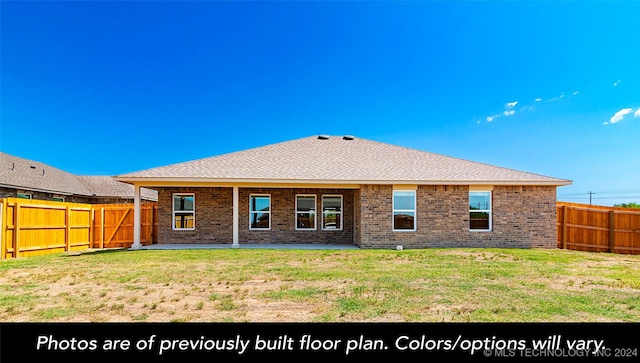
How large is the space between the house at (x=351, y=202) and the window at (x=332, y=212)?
5cm

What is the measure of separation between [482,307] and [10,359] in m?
6.07

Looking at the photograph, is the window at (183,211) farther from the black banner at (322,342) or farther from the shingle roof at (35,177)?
the black banner at (322,342)

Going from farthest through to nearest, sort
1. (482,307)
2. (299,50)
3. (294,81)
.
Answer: (294,81), (299,50), (482,307)

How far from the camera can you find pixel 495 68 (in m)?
20.0

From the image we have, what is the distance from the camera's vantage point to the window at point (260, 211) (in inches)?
613

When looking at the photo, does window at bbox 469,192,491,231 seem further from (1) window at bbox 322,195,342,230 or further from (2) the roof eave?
(1) window at bbox 322,195,342,230

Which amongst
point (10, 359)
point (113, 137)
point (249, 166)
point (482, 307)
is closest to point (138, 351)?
point (10, 359)

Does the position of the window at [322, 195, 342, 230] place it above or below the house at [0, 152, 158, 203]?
below

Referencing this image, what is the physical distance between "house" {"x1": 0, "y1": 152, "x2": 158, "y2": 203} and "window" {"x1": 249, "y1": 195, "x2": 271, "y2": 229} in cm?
1292

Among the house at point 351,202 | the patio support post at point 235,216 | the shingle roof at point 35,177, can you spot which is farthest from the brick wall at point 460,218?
the shingle roof at point 35,177

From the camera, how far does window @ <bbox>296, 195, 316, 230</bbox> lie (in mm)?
Result: 15688

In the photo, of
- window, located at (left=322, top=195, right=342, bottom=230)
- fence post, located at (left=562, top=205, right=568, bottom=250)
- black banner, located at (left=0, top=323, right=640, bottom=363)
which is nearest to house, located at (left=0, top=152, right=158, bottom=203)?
window, located at (left=322, top=195, right=342, bottom=230)

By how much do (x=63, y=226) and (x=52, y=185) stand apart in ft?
34.2

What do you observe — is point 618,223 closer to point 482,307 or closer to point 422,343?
point 482,307
